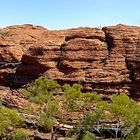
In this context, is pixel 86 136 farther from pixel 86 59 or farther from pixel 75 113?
pixel 86 59

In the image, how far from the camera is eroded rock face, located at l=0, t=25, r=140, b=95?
193ft

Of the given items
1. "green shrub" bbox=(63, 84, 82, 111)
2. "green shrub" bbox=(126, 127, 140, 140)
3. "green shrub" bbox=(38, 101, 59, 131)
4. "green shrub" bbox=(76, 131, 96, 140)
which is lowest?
"green shrub" bbox=(76, 131, 96, 140)

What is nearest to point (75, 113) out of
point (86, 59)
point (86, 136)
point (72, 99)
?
point (72, 99)

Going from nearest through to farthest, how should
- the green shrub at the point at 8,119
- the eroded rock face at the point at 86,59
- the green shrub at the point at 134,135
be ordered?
the green shrub at the point at 134,135
the green shrub at the point at 8,119
the eroded rock face at the point at 86,59

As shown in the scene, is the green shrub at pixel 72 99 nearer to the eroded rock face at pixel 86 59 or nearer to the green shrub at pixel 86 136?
the green shrub at pixel 86 136

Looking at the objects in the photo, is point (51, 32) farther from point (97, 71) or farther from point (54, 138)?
point (54, 138)

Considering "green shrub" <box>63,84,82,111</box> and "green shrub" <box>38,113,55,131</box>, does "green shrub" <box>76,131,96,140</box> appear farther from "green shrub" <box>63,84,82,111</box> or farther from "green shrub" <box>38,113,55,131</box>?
"green shrub" <box>63,84,82,111</box>

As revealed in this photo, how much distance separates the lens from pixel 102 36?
6269 cm

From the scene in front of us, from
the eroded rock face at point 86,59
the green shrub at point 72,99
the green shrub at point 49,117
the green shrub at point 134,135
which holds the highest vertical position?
the eroded rock face at point 86,59

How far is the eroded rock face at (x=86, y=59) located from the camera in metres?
58.8

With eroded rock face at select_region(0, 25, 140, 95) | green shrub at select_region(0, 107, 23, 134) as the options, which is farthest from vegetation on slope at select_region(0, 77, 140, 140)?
eroded rock face at select_region(0, 25, 140, 95)

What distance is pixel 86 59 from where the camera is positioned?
60.7 m

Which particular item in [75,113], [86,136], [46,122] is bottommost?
[86,136]

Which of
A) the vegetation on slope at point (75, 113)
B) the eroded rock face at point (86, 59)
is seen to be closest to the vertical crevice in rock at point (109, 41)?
the eroded rock face at point (86, 59)
